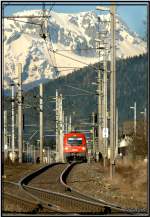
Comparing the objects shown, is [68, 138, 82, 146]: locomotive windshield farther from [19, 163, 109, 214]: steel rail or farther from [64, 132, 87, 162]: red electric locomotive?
[19, 163, 109, 214]: steel rail

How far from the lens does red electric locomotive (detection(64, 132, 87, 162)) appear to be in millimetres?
60656

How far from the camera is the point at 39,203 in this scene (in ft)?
52.8

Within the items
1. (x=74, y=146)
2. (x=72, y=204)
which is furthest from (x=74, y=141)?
(x=72, y=204)

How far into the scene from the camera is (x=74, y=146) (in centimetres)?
6059

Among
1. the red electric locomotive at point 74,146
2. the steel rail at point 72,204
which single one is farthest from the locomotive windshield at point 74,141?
the steel rail at point 72,204

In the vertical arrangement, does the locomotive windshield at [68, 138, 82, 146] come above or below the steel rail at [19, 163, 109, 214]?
below

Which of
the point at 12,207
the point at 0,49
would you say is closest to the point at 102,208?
the point at 12,207

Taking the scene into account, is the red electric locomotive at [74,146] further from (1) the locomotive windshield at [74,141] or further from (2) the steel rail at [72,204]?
(2) the steel rail at [72,204]

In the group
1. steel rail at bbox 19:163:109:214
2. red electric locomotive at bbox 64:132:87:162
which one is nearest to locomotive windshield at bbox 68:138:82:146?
red electric locomotive at bbox 64:132:87:162

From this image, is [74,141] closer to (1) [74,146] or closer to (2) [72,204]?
(1) [74,146]

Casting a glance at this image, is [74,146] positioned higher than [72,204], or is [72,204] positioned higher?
A: [72,204]

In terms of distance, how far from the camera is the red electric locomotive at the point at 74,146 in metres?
60.7

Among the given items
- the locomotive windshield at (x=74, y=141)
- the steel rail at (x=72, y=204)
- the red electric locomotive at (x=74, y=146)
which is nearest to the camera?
the steel rail at (x=72, y=204)

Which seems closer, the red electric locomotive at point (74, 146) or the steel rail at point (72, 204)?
the steel rail at point (72, 204)
